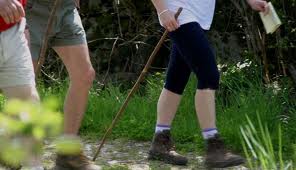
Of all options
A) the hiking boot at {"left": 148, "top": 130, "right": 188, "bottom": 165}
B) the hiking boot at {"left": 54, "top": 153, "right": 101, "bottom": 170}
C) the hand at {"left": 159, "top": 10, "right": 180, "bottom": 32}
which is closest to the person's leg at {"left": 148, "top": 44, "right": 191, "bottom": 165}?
the hiking boot at {"left": 148, "top": 130, "right": 188, "bottom": 165}

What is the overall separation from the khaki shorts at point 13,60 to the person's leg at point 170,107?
124 cm

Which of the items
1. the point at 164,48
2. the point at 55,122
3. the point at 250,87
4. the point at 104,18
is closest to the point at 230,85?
the point at 250,87

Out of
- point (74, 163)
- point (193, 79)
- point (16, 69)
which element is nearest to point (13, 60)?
point (16, 69)

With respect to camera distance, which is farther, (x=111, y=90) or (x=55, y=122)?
(x=111, y=90)

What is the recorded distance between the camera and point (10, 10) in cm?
312

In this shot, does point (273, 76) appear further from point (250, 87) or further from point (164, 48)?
point (164, 48)

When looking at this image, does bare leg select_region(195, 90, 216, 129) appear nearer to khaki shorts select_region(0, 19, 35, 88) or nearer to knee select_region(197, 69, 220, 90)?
knee select_region(197, 69, 220, 90)

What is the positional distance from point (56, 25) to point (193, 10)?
2.58 ft

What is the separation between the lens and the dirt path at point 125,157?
14.2 feet

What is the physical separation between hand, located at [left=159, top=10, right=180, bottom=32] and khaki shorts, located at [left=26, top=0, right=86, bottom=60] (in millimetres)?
487

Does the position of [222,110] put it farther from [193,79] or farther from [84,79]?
[84,79]

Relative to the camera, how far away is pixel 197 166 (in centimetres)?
436

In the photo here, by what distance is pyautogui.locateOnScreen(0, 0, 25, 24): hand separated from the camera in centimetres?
310

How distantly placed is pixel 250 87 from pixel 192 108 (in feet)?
1.82
